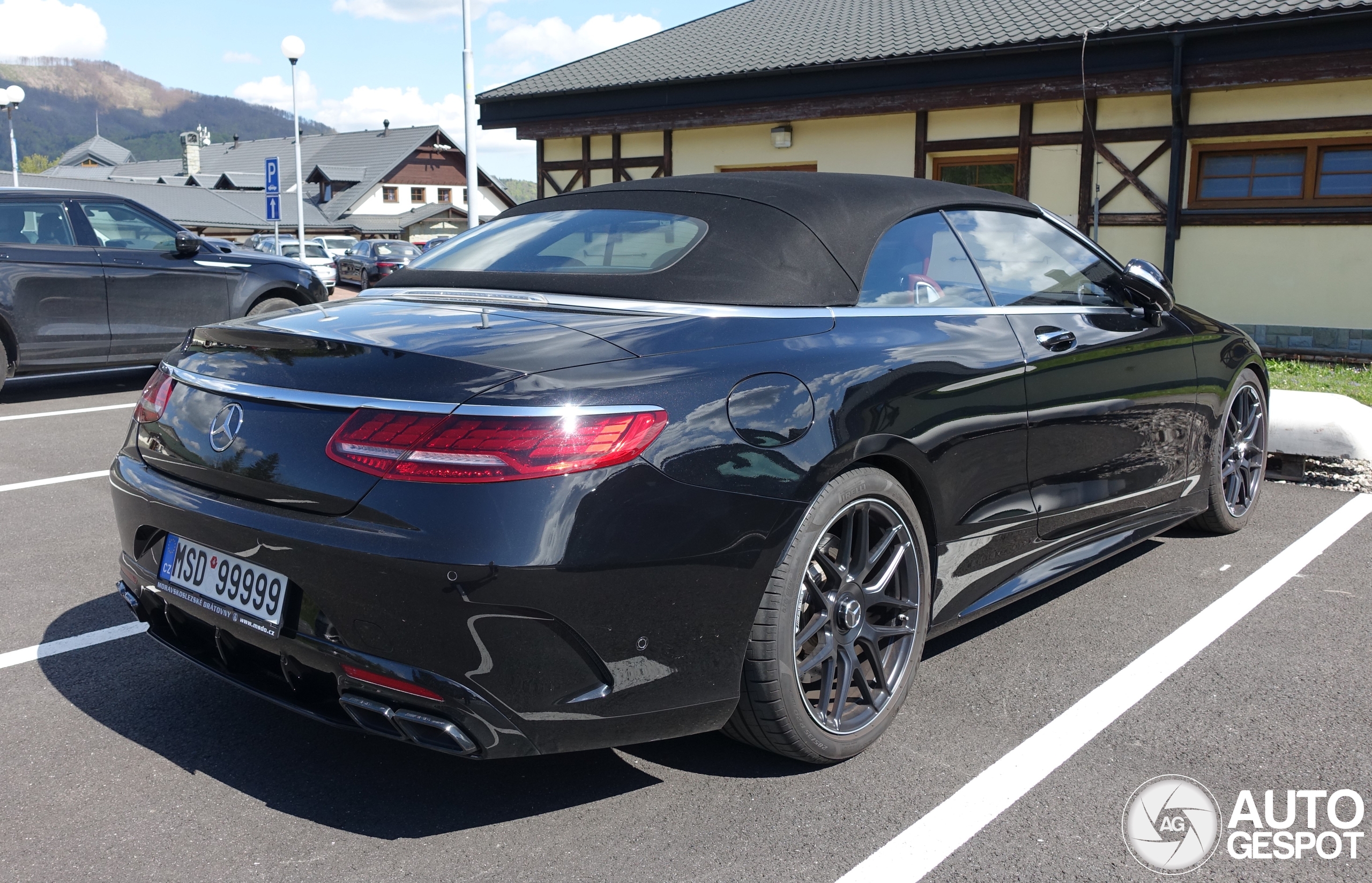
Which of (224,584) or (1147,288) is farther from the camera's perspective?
(1147,288)

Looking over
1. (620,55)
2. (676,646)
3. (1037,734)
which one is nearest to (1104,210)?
(620,55)

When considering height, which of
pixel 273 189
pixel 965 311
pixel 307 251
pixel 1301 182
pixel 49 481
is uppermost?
pixel 273 189

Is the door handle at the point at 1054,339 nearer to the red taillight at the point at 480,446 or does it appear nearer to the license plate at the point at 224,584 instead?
the red taillight at the point at 480,446

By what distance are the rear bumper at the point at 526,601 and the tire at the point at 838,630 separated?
85 mm

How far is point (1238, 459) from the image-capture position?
5.04 meters

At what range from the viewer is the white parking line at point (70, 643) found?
140 inches

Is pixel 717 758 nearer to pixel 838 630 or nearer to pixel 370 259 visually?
pixel 838 630

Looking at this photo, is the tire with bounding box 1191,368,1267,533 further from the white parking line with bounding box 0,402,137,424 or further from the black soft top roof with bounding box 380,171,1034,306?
the white parking line with bounding box 0,402,137,424

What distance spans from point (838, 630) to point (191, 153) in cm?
9335

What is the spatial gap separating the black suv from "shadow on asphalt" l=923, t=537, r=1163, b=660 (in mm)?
6426

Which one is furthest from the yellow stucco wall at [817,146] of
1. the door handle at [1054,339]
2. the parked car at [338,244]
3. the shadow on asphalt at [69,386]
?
the parked car at [338,244]

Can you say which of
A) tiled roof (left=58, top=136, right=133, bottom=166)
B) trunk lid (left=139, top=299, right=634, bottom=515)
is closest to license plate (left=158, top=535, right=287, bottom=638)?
trunk lid (left=139, top=299, right=634, bottom=515)

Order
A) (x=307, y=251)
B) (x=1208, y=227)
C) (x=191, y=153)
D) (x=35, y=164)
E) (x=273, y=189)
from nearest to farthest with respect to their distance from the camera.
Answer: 1. (x=1208, y=227)
2. (x=273, y=189)
3. (x=307, y=251)
4. (x=191, y=153)
5. (x=35, y=164)

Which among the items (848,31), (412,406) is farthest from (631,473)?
(848,31)
